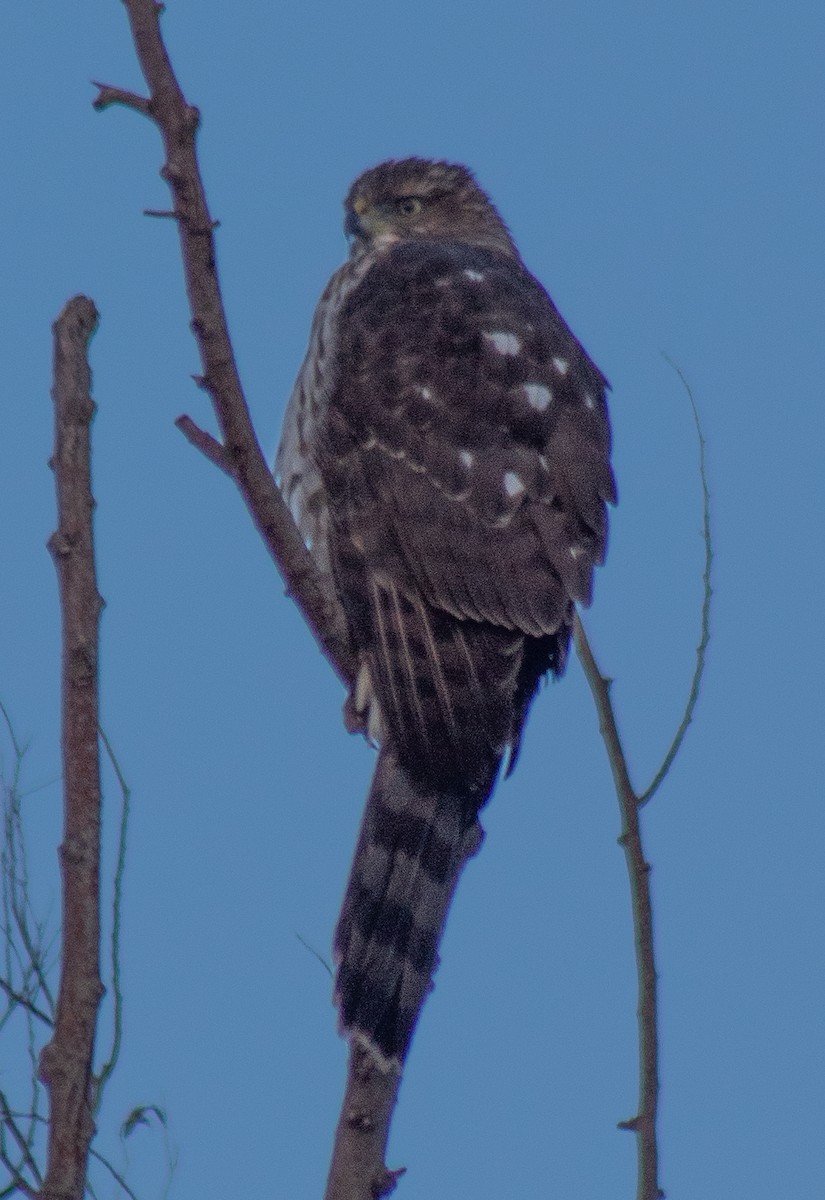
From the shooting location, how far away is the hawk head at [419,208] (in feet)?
16.9

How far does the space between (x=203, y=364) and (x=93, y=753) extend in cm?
100

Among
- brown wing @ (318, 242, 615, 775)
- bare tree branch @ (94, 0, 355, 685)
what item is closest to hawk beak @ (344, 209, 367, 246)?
brown wing @ (318, 242, 615, 775)

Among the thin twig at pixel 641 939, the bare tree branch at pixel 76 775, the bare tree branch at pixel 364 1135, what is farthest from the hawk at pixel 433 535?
the bare tree branch at pixel 76 775

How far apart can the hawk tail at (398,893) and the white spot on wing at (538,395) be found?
865mm

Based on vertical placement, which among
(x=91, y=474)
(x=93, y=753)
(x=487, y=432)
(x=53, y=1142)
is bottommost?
(x=53, y=1142)

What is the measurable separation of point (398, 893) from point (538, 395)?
1.19 m

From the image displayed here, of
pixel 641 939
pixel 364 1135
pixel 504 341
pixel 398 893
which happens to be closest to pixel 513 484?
pixel 504 341

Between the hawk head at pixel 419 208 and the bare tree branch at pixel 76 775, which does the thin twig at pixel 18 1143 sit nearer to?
the bare tree branch at pixel 76 775

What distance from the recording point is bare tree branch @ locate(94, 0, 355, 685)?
8.20 feet

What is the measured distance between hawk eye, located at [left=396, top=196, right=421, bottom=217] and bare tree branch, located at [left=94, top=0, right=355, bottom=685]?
2345 millimetres

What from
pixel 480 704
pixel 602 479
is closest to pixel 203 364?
pixel 480 704

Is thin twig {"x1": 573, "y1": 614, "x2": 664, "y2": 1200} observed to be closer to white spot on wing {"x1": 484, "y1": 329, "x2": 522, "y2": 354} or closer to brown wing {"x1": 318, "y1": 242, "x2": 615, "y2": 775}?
brown wing {"x1": 318, "y1": 242, "x2": 615, "y2": 775}

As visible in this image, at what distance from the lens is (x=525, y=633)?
3475mm

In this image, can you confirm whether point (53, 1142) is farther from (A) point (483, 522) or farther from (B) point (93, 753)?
(A) point (483, 522)
